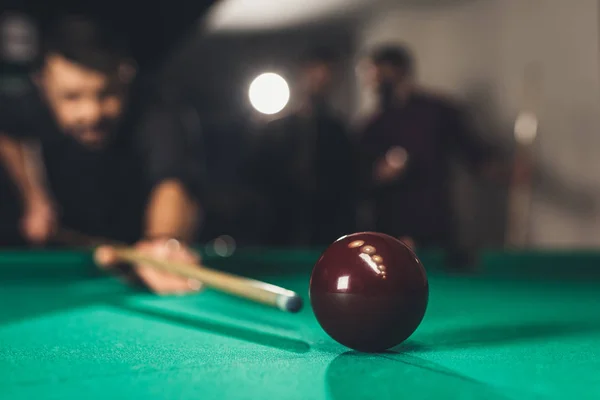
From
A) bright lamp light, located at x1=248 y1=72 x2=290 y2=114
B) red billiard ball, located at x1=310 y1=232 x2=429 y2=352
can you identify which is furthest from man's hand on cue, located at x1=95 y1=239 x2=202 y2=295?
bright lamp light, located at x1=248 y1=72 x2=290 y2=114

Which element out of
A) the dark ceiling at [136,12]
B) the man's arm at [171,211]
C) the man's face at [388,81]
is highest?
the dark ceiling at [136,12]

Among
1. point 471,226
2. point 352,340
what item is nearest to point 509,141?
point 471,226

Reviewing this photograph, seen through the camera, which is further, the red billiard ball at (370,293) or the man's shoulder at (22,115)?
the man's shoulder at (22,115)

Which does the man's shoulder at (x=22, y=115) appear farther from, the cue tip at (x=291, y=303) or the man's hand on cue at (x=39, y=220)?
the cue tip at (x=291, y=303)

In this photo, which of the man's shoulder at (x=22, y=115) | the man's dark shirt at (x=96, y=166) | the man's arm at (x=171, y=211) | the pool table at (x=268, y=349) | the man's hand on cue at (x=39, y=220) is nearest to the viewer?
the pool table at (x=268, y=349)

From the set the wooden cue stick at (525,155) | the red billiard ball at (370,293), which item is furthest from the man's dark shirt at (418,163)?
the red billiard ball at (370,293)

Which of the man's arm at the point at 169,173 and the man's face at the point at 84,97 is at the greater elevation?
the man's face at the point at 84,97

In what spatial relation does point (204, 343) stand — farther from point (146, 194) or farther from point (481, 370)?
point (146, 194)

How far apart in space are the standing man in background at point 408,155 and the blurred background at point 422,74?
42cm

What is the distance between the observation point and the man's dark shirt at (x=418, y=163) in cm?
432

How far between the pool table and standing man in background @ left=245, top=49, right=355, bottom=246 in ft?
8.01

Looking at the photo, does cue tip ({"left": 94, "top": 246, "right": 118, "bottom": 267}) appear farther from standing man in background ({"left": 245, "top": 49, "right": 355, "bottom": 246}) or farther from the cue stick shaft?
standing man in background ({"left": 245, "top": 49, "right": 355, "bottom": 246})

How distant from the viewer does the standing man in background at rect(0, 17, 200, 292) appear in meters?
2.58

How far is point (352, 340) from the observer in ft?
3.70
